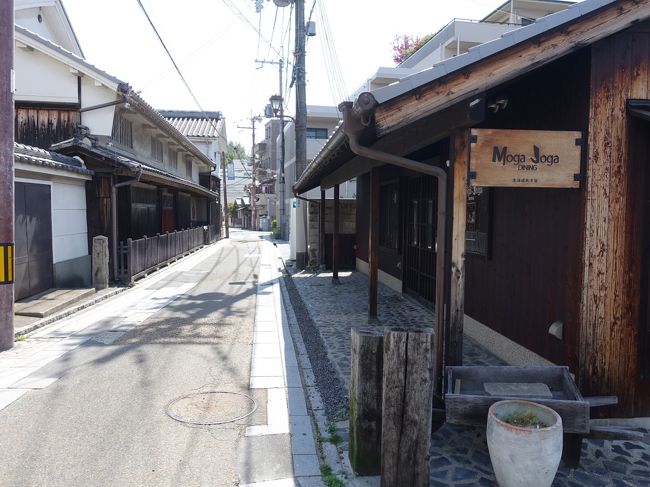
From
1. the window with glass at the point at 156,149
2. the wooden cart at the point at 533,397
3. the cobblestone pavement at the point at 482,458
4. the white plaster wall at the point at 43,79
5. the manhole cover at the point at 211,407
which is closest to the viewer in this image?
the wooden cart at the point at 533,397

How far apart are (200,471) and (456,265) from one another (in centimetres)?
264

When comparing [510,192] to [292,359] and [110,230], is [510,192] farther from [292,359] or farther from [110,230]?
[110,230]

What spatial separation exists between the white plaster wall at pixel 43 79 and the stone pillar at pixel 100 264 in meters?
5.33

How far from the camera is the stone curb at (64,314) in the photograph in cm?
785

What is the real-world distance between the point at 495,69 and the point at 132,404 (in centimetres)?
→ 468

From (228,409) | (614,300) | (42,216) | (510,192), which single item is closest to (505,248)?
(510,192)

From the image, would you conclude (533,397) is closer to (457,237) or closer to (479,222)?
(457,237)

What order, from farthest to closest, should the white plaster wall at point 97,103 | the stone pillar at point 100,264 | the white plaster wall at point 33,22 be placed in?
the white plaster wall at point 33,22 → the white plaster wall at point 97,103 → the stone pillar at point 100,264

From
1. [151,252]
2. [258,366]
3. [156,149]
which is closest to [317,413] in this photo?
[258,366]

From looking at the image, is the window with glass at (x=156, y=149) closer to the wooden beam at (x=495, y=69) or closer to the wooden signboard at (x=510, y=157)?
the wooden beam at (x=495, y=69)

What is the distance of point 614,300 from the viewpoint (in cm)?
423

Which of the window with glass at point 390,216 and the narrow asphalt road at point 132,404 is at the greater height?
the window with glass at point 390,216

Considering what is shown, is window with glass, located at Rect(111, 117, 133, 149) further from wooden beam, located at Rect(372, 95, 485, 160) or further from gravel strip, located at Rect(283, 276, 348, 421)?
wooden beam, located at Rect(372, 95, 485, 160)

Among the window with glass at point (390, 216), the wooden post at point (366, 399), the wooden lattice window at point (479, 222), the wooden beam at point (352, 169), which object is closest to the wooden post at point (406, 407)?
the wooden post at point (366, 399)
